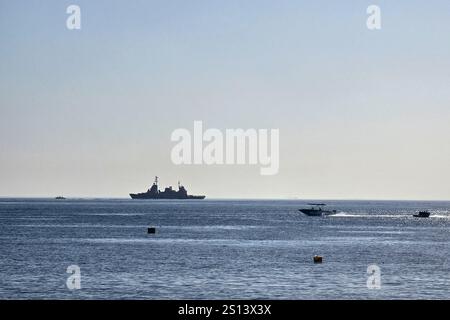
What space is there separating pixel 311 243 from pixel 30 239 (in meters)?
50.6

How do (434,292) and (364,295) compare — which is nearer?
(364,295)

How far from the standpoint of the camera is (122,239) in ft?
440

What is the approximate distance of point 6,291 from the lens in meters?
62.5

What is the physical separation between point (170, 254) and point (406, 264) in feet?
105

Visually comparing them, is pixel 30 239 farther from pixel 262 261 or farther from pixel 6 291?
pixel 6 291
